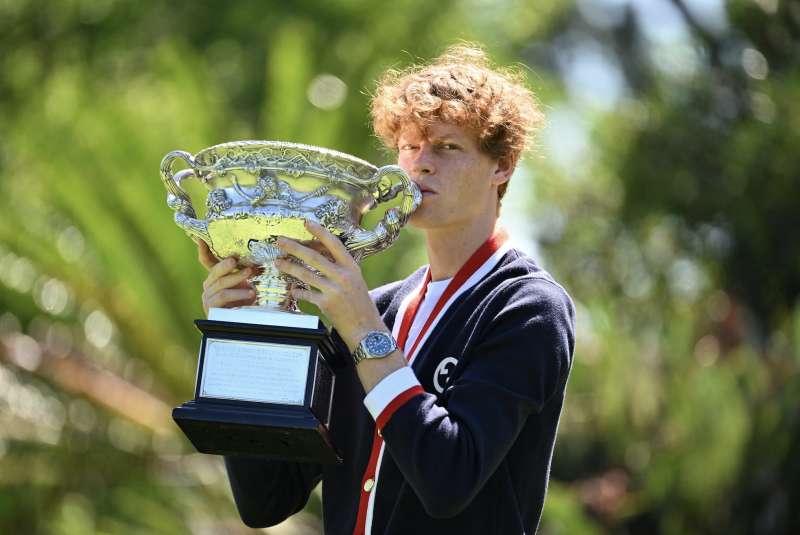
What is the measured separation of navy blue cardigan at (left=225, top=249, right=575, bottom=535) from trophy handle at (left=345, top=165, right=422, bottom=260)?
0.56 ft

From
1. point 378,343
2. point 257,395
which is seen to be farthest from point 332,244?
point 257,395

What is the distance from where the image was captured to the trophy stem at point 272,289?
232 centimetres

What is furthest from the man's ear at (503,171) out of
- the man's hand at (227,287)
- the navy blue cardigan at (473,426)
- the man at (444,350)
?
the man's hand at (227,287)

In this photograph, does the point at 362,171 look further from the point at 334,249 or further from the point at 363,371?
the point at 363,371

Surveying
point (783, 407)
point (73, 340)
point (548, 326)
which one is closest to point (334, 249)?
point (548, 326)

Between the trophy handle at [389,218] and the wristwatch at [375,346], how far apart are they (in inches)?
8.2

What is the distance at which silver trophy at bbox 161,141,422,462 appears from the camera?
2.24 metres

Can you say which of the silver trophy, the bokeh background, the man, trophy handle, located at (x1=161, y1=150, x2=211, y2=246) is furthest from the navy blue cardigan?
the bokeh background

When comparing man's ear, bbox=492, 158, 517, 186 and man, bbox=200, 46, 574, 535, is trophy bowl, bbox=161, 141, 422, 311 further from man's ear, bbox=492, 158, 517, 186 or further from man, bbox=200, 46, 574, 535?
man's ear, bbox=492, 158, 517, 186

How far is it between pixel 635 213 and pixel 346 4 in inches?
95.5

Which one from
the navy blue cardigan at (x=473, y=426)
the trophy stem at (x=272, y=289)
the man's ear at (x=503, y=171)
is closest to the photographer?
the navy blue cardigan at (x=473, y=426)

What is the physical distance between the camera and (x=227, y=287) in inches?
92.8

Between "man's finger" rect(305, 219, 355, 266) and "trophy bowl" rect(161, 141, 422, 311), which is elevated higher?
"trophy bowl" rect(161, 141, 422, 311)

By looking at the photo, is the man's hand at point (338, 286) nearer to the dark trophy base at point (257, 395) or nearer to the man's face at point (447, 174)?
the dark trophy base at point (257, 395)
